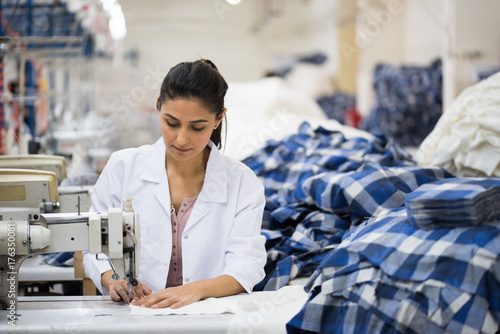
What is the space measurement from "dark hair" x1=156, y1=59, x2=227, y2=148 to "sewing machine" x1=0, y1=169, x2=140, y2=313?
13.4 inches

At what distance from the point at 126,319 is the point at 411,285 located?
67 cm

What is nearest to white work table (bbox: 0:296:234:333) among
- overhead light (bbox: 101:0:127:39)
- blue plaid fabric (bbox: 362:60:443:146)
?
overhead light (bbox: 101:0:127:39)

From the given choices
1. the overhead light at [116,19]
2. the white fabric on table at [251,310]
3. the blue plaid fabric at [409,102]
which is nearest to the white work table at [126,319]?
the white fabric on table at [251,310]

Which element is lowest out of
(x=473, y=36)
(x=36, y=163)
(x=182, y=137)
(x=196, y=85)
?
(x=36, y=163)

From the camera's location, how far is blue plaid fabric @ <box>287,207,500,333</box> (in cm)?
136

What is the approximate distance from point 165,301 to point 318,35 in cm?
1115

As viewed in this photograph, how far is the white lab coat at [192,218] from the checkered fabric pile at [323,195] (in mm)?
260

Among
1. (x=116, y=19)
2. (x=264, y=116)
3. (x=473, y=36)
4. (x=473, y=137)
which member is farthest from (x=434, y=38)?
(x=473, y=137)

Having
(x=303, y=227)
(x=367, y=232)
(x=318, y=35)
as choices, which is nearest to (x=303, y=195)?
(x=303, y=227)

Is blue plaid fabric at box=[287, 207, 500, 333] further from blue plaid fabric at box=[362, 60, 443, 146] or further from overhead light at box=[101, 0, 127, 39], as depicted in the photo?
blue plaid fabric at box=[362, 60, 443, 146]

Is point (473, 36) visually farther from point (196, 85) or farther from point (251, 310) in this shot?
point (251, 310)

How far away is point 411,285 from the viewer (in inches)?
55.7

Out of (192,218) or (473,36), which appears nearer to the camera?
(192,218)

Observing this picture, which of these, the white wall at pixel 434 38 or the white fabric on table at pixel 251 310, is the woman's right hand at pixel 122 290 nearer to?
the white fabric on table at pixel 251 310
